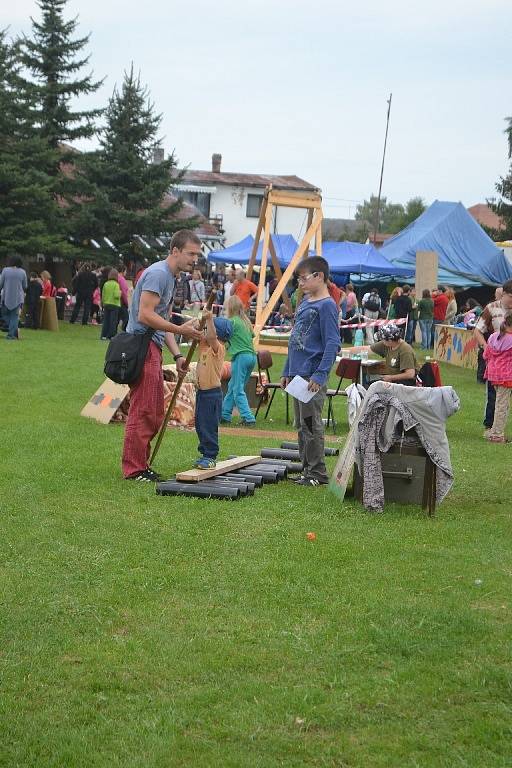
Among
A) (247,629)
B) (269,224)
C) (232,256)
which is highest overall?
(269,224)

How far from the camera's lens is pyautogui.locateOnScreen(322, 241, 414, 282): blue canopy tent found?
40.9 metres

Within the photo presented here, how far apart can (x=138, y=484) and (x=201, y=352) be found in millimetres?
1274

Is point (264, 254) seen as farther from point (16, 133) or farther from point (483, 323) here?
point (16, 133)

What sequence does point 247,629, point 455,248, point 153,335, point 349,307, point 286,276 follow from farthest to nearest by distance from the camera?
1. point 455,248
2. point 349,307
3. point 286,276
4. point 153,335
5. point 247,629

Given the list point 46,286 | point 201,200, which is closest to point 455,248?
point 46,286

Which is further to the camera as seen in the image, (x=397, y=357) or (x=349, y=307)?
(x=349, y=307)

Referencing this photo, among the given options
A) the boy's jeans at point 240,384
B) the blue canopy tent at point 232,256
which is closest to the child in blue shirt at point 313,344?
the boy's jeans at point 240,384

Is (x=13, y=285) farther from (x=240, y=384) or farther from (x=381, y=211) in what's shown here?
(x=381, y=211)

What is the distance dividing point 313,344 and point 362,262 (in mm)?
32002

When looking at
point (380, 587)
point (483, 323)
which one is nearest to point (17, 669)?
point (380, 587)

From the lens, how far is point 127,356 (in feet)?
30.2

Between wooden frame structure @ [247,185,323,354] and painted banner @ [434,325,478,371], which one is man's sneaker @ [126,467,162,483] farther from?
painted banner @ [434,325,478,371]

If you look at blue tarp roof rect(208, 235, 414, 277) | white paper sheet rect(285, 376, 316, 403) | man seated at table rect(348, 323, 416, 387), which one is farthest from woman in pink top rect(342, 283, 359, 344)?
white paper sheet rect(285, 376, 316, 403)

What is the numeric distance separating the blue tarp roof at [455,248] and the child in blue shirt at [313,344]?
31.9m
